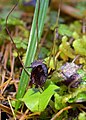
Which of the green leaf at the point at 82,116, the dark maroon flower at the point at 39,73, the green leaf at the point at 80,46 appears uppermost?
the green leaf at the point at 80,46

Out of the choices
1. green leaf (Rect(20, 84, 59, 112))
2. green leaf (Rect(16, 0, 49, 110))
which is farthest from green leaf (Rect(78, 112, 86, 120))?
green leaf (Rect(16, 0, 49, 110))

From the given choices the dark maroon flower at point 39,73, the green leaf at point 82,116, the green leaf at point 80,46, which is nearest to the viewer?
the green leaf at point 82,116

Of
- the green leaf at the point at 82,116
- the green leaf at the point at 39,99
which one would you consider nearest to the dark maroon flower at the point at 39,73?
the green leaf at the point at 39,99

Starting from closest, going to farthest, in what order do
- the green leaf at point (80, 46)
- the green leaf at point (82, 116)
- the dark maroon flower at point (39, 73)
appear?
the green leaf at point (82, 116)
the dark maroon flower at point (39, 73)
the green leaf at point (80, 46)

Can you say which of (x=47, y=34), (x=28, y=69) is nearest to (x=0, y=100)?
(x=28, y=69)

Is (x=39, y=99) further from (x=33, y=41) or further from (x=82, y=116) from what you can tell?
(x=33, y=41)

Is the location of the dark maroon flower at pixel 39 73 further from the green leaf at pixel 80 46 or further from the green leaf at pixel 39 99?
the green leaf at pixel 80 46
